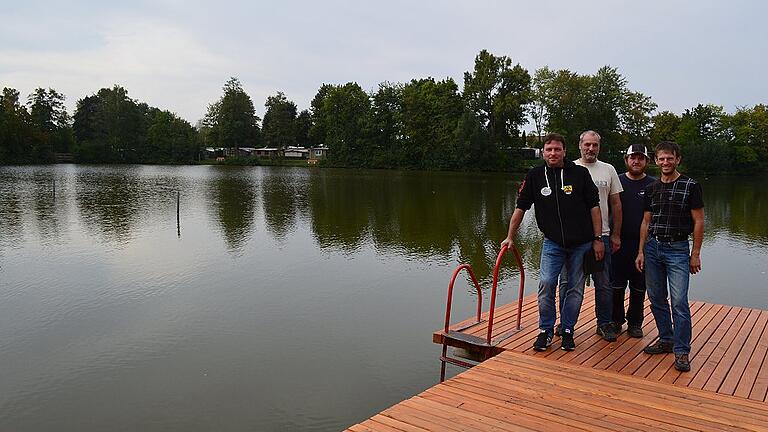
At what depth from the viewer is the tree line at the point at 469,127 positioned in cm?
6053

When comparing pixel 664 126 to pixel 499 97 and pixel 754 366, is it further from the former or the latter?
pixel 754 366

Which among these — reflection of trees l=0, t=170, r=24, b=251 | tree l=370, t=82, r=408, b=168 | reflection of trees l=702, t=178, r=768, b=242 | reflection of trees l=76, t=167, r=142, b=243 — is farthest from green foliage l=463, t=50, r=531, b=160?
reflection of trees l=0, t=170, r=24, b=251

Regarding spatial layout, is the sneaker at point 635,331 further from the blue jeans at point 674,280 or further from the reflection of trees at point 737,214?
the reflection of trees at point 737,214

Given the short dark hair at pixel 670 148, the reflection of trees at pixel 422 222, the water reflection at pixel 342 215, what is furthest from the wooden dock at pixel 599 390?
the water reflection at pixel 342 215

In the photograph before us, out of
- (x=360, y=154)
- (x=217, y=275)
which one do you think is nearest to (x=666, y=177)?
(x=217, y=275)

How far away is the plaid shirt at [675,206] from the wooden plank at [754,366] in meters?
1.19

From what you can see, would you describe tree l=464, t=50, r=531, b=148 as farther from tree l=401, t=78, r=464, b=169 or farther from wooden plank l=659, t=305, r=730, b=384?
wooden plank l=659, t=305, r=730, b=384

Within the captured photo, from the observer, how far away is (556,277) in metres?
4.97

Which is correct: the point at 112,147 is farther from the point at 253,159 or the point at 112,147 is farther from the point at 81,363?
the point at 81,363

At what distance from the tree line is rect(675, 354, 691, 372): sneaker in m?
55.8

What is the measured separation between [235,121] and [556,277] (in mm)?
83843

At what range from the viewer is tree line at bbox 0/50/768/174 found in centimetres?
6053

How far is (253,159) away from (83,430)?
74.1 meters

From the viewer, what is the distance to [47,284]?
10430mm
